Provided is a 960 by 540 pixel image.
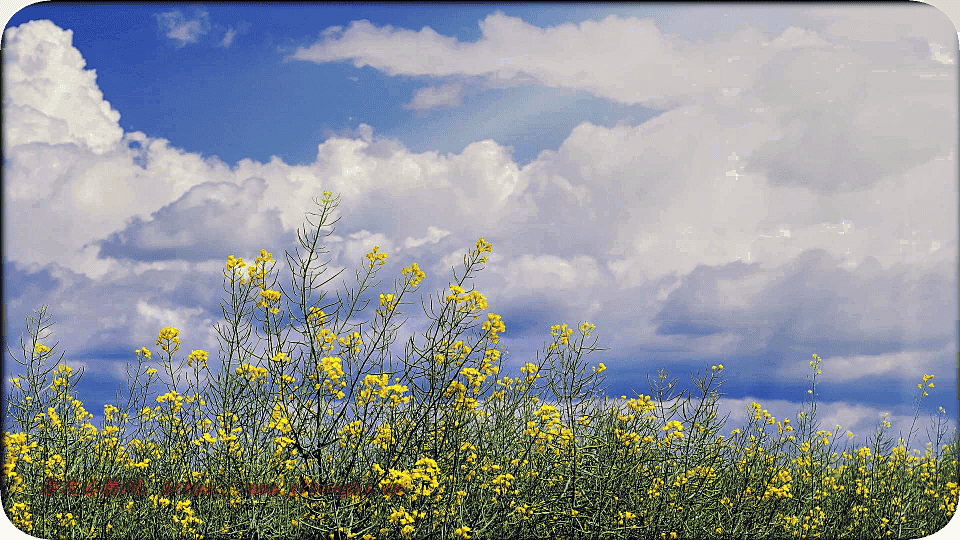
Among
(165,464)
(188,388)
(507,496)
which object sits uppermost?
(188,388)

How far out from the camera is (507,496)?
359cm

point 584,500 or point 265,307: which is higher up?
point 265,307

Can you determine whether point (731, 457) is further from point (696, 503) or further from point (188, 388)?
point (188, 388)

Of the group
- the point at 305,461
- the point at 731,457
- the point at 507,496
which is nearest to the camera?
the point at 305,461

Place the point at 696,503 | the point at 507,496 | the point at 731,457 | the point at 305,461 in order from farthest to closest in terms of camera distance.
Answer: the point at 731,457
the point at 696,503
the point at 507,496
the point at 305,461

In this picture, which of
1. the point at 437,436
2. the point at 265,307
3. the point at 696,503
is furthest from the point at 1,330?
the point at 696,503

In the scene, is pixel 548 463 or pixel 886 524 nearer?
pixel 548 463

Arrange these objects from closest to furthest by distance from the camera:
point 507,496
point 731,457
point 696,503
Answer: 1. point 507,496
2. point 696,503
3. point 731,457

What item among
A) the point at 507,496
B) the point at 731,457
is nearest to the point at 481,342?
the point at 507,496

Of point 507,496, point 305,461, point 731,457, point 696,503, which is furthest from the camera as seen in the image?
point 731,457

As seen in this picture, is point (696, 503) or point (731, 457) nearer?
point (696, 503)

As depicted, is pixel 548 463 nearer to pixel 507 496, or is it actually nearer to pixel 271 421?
pixel 507 496

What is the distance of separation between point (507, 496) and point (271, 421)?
51.2 inches

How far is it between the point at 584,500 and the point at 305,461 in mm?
1499
